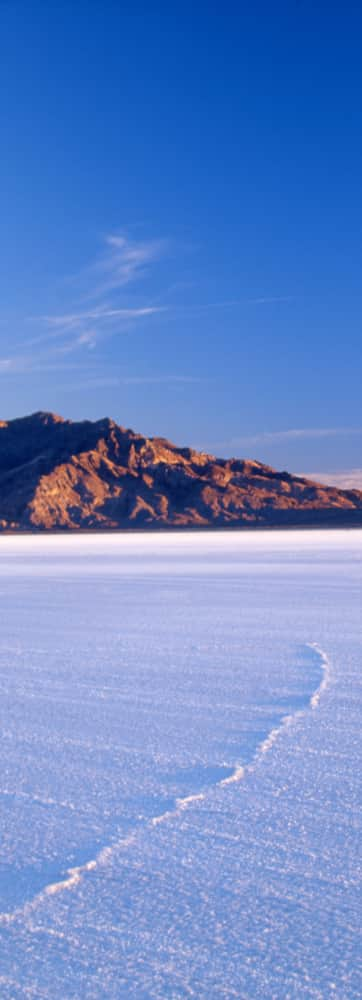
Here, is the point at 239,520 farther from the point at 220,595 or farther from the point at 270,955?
the point at 270,955

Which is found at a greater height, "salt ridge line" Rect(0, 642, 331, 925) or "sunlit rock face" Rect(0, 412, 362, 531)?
"sunlit rock face" Rect(0, 412, 362, 531)

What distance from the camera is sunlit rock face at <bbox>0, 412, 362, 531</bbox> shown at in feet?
420

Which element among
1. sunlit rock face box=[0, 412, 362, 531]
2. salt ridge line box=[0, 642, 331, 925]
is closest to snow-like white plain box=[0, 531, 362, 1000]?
salt ridge line box=[0, 642, 331, 925]

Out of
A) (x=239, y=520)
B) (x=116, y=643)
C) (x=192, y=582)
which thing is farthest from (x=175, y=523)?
(x=116, y=643)

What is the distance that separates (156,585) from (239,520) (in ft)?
372

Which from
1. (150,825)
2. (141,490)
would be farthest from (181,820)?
(141,490)

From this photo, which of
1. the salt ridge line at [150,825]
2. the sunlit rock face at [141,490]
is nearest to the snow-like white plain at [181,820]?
the salt ridge line at [150,825]

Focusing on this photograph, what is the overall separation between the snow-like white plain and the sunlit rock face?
106766 mm

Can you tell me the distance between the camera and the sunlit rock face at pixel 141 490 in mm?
128000

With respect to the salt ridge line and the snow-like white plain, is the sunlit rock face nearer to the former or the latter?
the snow-like white plain

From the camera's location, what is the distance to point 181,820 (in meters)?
3.51

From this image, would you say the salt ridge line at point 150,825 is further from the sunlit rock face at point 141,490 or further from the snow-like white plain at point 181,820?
the sunlit rock face at point 141,490

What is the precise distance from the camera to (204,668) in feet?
22.9

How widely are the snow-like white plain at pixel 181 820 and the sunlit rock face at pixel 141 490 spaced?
106766 mm
